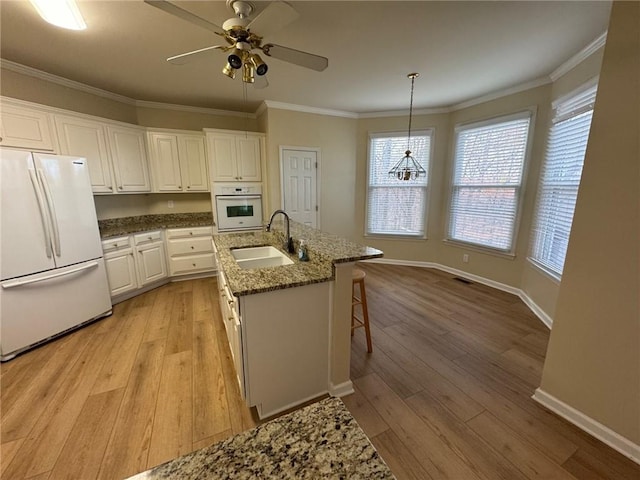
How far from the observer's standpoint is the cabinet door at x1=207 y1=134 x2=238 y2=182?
12.6ft

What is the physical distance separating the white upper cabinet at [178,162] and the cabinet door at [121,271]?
1.09 meters

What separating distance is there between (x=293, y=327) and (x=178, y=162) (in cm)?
339

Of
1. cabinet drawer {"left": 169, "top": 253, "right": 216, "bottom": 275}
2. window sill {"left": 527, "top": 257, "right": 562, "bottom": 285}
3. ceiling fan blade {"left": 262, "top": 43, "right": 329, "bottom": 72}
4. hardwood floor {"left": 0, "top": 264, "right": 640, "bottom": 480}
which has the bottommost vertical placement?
hardwood floor {"left": 0, "top": 264, "right": 640, "bottom": 480}

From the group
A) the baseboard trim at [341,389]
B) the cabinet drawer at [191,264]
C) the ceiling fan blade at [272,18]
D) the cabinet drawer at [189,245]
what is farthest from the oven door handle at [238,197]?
the baseboard trim at [341,389]

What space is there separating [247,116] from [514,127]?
12.7 ft

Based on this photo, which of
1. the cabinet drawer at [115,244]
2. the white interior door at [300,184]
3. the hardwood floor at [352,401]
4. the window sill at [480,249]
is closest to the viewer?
the hardwood floor at [352,401]

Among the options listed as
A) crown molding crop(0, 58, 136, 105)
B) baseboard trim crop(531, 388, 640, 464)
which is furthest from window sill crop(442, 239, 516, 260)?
crown molding crop(0, 58, 136, 105)

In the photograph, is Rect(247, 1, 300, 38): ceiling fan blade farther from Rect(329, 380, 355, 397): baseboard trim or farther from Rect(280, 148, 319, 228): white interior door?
Rect(280, 148, 319, 228): white interior door

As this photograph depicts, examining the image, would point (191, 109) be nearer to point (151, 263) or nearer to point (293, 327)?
point (151, 263)

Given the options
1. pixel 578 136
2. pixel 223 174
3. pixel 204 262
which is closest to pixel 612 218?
pixel 578 136

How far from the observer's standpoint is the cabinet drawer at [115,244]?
3.01 m

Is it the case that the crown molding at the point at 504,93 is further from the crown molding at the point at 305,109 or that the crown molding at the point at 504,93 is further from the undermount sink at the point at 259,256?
the undermount sink at the point at 259,256

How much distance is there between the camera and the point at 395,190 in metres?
4.61

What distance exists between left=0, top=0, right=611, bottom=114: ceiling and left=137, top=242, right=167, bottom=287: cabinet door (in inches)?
79.1
